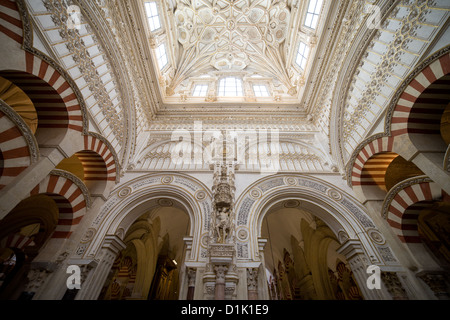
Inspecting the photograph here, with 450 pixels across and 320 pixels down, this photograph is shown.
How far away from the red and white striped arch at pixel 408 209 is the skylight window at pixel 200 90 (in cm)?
1050

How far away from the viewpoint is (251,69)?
44.7 ft

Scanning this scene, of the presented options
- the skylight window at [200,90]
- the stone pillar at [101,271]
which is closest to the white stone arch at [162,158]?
the stone pillar at [101,271]

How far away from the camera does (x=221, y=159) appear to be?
7172mm

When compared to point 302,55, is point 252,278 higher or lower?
lower

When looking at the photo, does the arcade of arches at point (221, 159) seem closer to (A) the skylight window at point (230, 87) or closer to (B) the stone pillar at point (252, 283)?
(B) the stone pillar at point (252, 283)

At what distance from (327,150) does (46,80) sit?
9.54m

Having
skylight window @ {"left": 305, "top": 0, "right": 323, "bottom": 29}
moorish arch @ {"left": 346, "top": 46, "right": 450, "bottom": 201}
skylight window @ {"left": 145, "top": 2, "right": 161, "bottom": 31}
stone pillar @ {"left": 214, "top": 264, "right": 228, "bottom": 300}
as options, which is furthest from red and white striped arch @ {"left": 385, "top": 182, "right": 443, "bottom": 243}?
skylight window @ {"left": 145, "top": 2, "right": 161, "bottom": 31}

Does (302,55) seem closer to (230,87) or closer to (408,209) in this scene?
(230,87)

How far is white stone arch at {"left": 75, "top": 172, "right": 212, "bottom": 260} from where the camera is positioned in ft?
16.9

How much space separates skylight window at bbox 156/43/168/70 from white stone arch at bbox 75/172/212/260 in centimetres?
684

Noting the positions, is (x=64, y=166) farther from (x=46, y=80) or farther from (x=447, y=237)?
(x=447, y=237)

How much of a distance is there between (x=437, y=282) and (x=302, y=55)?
1051cm

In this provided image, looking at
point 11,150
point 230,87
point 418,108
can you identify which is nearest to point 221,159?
point 11,150
